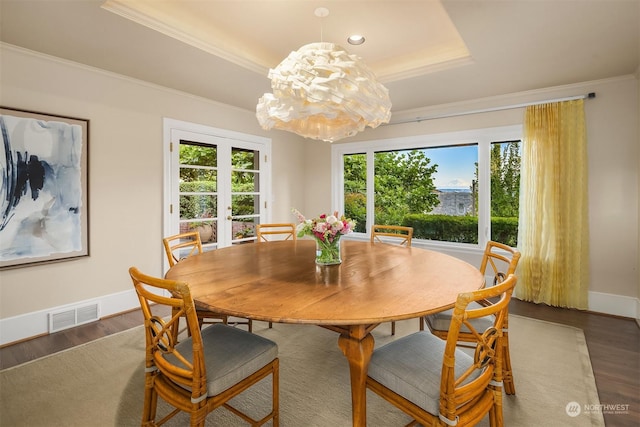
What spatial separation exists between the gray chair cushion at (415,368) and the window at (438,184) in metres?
2.98

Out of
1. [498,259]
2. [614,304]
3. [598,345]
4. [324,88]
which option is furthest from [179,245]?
[614,304]

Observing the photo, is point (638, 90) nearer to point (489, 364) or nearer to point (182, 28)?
point (489, 364)

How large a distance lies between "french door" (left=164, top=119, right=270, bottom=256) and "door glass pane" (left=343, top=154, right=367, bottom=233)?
1.32 m

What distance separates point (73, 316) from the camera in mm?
2928

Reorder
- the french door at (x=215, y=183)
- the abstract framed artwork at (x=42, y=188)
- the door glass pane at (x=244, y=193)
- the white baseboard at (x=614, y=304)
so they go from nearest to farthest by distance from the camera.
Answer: the abstract framed artwork at (x=42, y=188), the white baseboard at (x=614, y=304), the french door at (x=215, y=183), the door glass pane at (x=244, y=193)

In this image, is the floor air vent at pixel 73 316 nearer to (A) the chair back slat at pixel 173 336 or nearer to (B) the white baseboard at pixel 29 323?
(B) the white baseboard at pixel 29 323

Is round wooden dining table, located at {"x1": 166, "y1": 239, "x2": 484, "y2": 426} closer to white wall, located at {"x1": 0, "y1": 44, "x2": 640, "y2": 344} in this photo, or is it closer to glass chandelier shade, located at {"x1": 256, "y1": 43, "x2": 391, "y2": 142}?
glass chandelier shade, located at {"x1": 256, "y1": 43, "x2": 391, "y2": 142}

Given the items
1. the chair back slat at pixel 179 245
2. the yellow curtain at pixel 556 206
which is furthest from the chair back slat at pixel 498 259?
the chair back slat at pixel 179 245

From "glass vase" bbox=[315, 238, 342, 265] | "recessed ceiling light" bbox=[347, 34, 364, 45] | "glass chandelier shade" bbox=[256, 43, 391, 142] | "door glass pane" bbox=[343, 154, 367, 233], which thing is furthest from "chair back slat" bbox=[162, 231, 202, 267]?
"door glass pane" bbox=[343, 154, 367, 233]

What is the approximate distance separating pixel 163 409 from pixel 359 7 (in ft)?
9.68

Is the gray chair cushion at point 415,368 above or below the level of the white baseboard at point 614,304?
above

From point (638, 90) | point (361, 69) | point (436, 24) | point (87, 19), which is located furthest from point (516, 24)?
point (87, 19)

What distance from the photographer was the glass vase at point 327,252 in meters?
2.08

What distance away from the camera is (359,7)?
2.34 m
